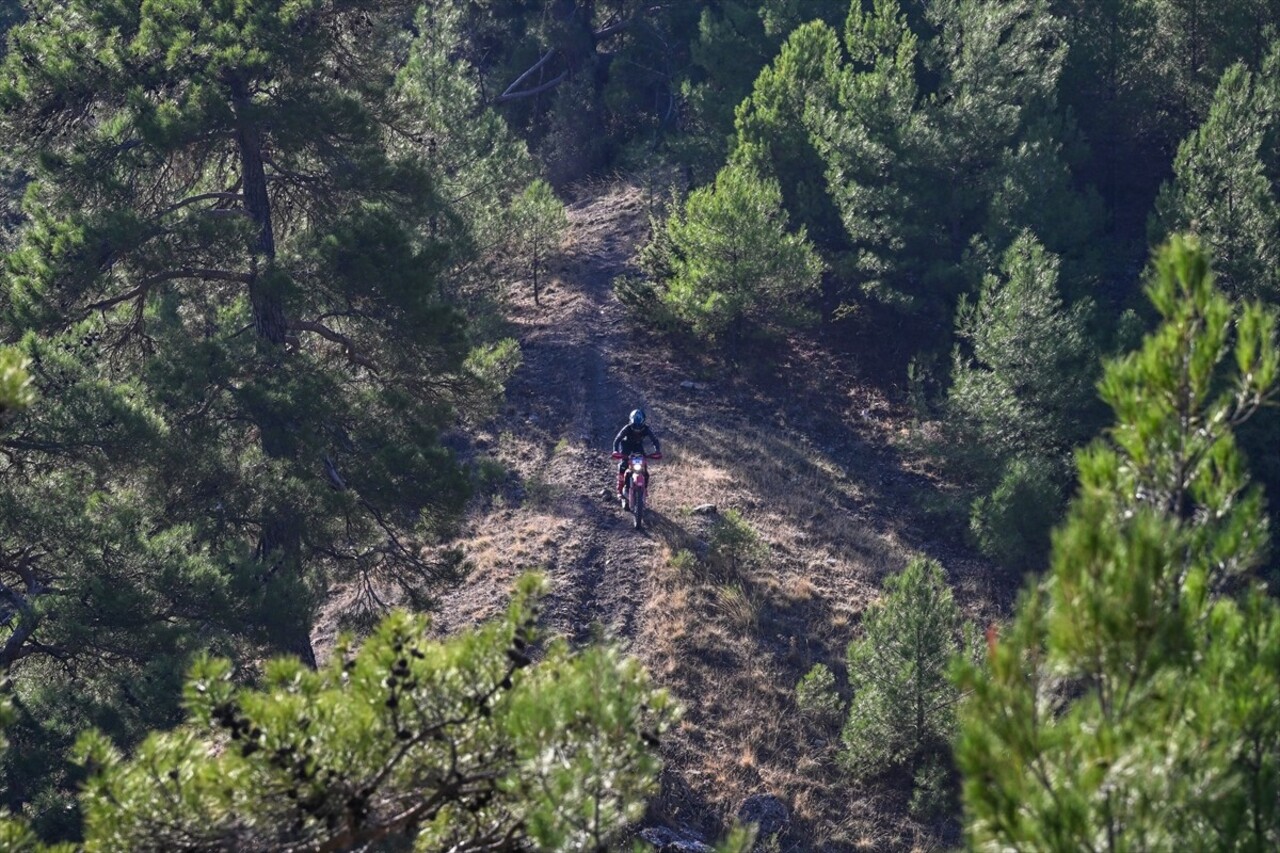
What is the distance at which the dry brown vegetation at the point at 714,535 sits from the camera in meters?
13.3

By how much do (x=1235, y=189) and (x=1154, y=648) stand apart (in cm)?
1672

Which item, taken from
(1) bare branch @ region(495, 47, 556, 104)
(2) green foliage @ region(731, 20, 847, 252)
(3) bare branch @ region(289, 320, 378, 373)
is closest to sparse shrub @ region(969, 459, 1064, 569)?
(2) green foliage @ region(731, 20, 847, 252)

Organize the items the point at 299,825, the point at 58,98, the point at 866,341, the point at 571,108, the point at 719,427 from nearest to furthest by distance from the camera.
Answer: the point at 299,825
the point at 58,98
the point at 719,427
the point at 866,341
the point at 571,108

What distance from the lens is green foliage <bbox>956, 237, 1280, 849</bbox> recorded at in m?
3.82

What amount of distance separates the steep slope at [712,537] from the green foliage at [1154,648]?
16.5 feet

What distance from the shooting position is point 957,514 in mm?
19266

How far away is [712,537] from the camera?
54.1ft

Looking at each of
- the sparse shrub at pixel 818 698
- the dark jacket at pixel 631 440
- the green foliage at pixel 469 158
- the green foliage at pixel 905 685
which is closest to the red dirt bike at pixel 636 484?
the dark jacket at pixel 631 440

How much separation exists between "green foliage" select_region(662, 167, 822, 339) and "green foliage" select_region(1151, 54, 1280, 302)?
18.9 ft

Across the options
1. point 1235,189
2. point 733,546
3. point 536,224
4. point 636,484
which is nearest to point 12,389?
point 636,484

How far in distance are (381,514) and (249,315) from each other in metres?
3.09

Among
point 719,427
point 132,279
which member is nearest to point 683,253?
point 719,427

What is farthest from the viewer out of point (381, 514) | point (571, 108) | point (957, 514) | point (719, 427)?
point (571, 108)

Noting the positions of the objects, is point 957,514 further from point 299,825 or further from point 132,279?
point 299,825
